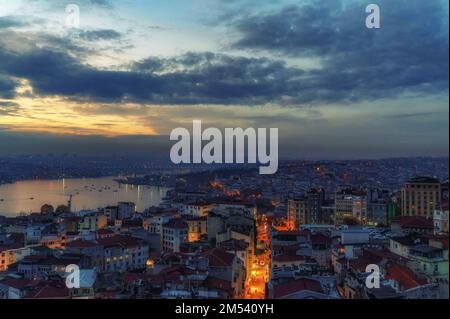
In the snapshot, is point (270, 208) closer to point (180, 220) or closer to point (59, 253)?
point (180, 220)

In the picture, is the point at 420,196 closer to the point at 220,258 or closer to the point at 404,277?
the point at 220,258

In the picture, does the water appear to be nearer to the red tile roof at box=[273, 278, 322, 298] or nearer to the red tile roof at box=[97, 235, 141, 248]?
the red tile roof at box=[97, 235, 141, 248]
